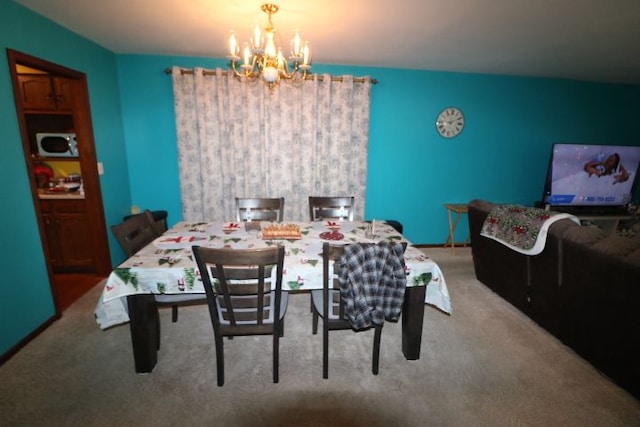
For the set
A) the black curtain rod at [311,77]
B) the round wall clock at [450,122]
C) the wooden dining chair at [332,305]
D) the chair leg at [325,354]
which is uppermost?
the black curtain rod at [311,77]

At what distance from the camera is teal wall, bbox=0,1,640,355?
130 inches

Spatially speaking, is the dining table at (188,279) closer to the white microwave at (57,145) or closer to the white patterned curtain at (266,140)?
the white patterned curtain at (266,140)

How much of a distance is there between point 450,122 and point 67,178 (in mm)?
4765

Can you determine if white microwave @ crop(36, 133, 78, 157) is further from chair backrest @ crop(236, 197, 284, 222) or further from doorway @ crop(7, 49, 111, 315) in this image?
chair backrest @ crop(236, 197, 284, 222)

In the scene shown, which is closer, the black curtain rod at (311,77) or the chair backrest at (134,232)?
the chair backrest at (134,232)

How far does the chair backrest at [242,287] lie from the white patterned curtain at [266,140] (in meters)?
2.18

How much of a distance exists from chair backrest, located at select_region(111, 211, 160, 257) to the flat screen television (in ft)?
16.0

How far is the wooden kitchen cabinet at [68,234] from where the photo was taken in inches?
122

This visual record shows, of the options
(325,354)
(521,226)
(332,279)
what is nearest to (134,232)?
(332,279)

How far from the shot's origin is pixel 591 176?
411cm

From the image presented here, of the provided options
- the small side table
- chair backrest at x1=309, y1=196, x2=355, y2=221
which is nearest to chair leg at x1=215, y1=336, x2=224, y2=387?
chair backrest at x1=309, y1=196, x2=355, y2=221

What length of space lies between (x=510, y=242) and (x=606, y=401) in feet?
3.60

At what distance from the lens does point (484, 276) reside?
3.06 metres

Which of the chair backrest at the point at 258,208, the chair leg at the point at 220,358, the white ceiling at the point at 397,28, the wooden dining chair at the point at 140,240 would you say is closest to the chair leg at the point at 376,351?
the chair leg at the point at 220,358
